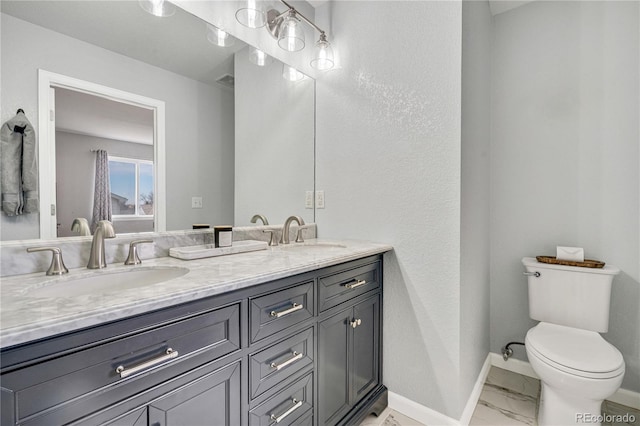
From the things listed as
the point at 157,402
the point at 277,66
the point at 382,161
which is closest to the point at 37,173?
the point at 157,402

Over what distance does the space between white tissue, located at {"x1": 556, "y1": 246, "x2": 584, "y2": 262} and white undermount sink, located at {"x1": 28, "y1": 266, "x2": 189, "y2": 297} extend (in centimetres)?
212

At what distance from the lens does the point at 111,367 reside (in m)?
0.68

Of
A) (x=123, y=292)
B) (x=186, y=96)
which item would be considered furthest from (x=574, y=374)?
(x=186, y=96)

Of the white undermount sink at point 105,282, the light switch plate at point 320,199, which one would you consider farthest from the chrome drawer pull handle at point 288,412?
the light switch plate at point 320,199

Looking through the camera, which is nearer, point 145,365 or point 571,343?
point 145,365

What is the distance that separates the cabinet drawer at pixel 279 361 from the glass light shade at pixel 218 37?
1.45m

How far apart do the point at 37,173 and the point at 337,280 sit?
117 centimetres

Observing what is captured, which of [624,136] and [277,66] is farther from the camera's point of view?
[277,66]

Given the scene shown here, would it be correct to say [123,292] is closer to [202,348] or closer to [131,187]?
[202,348]

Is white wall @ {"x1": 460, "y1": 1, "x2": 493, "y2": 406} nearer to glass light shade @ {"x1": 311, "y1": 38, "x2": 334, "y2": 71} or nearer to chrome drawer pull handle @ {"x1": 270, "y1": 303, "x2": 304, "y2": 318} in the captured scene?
glass light shade @ {"x1": 311, "y1": 38, "x2": 334, "y2": 71}

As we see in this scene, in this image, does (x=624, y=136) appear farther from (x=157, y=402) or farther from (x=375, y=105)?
Answer: (x=157, y=402)

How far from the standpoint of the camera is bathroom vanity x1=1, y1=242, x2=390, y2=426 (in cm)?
60

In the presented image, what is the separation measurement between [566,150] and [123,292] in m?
2.50

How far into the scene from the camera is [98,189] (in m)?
1.12
